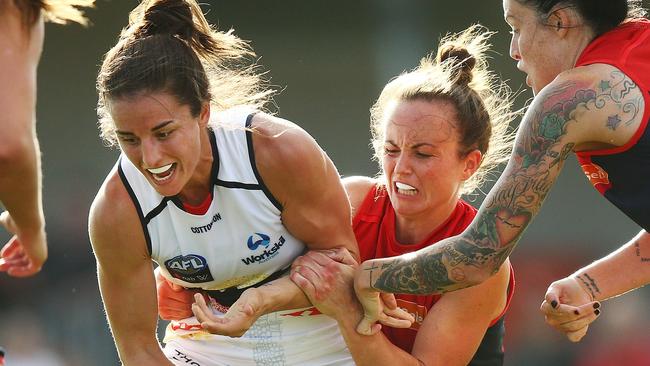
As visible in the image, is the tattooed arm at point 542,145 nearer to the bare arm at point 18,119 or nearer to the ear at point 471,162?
the ear at point 471,162

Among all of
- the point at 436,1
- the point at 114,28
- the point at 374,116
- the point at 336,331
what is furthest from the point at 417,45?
the point at 336,331

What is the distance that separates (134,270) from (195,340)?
19.8 inches

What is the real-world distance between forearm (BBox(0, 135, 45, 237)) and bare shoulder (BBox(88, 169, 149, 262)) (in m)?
0.52

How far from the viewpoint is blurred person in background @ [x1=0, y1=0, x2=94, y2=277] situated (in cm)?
293

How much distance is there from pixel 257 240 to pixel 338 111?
6636 millimetres

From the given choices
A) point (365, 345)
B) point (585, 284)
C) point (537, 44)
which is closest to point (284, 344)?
point (365, 345)

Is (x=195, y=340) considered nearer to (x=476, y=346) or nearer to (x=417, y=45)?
(x=476, y=346)

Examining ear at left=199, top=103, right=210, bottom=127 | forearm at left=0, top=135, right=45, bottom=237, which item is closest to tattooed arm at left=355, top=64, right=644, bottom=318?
ear at left=199, top=103, right=210, bottom=127

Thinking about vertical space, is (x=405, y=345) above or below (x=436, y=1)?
above

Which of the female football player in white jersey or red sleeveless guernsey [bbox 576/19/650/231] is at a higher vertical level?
red sleeveless guernsey [bbox 576/19/650/231]

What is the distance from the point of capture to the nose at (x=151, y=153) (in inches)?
139

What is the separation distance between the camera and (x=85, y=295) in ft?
27.7

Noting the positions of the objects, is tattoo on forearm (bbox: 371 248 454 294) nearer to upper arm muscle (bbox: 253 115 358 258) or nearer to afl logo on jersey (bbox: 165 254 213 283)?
upper arm muscle (bbox: 253 115 358 258)

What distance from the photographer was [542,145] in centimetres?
315
